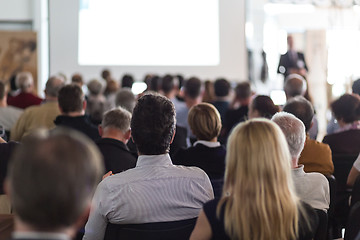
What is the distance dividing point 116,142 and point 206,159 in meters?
0.56

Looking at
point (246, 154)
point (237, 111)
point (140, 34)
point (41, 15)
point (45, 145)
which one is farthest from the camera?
point (41, 15)

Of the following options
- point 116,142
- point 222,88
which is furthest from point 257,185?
point 222,88

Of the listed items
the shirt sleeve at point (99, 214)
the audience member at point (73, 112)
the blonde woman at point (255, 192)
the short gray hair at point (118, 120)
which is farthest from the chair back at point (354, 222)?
the audience member at point (73, 112)

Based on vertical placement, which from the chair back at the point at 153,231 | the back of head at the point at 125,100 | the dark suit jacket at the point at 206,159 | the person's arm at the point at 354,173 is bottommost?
the chair back at the point at 153,231

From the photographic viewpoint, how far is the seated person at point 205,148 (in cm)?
332

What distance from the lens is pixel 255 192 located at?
5.88 ft

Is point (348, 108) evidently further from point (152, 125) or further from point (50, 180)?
point (50, 180)

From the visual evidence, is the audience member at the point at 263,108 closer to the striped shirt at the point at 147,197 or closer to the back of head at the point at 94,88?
the striped shirt at the point at 147,197

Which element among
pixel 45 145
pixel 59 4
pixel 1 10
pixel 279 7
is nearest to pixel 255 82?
pixel 279 7

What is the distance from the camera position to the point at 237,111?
5.90 metres

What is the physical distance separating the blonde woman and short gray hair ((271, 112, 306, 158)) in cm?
72

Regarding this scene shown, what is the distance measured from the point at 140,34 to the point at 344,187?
843cm

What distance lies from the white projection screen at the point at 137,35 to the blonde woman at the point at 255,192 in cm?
1006

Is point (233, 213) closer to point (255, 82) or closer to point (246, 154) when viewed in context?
point (246, 154)
